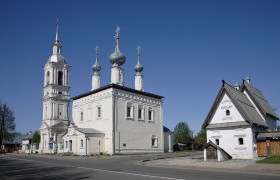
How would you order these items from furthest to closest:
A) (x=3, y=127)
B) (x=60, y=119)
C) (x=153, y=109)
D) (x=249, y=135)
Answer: (x=3, y=127), (x=60, y=119), (x=153, y=109), (x=249, y=135)

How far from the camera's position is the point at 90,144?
42.9 metres

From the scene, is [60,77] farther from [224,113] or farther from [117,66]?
[224,113]

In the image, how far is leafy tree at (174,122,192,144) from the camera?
74.1m

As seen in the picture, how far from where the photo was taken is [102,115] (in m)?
46.0

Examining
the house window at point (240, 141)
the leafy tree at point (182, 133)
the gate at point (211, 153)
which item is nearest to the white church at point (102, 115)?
the gate at point (211, 153)

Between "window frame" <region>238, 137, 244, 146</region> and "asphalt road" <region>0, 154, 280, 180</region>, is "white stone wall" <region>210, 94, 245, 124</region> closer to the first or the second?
"window frame" <region>238, 137, 244, 146</region>

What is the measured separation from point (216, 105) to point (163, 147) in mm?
26149

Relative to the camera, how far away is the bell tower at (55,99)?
55.2m

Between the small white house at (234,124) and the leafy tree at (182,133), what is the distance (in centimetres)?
4412

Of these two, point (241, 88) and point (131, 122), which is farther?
point (131, 122)

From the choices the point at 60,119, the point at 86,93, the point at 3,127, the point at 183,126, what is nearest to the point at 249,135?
the point at 86,93

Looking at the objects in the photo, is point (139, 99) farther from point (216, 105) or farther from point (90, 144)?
point (216, 105)

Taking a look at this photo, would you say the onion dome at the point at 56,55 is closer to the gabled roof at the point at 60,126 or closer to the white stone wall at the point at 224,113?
the gabled roof at the point at 60,126

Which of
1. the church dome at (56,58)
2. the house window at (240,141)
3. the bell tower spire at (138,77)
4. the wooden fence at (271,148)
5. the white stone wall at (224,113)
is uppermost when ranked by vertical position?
the church dome at (56,58)
